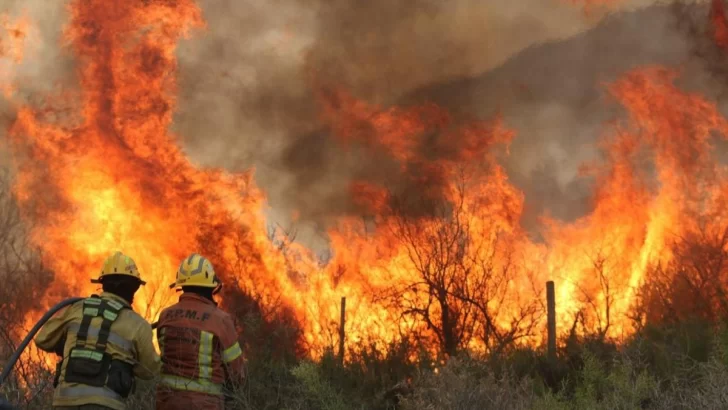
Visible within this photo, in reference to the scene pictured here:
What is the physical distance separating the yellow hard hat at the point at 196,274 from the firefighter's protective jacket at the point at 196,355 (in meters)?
0.10

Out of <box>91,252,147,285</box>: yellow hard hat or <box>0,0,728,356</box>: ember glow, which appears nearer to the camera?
<box>91,252,147,285</box>: yellow hard hat

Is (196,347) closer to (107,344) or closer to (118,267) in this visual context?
(107,344)

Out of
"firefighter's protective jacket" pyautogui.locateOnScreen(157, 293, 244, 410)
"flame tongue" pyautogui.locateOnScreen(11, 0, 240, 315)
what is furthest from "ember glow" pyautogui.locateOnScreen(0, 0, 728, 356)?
"firefighter's protective jacket" pyautogui.locateOnScreen(157, 293, 244, 410)

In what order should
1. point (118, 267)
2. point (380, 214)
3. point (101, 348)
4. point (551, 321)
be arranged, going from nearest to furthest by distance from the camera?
1. point (101, 348)
2. point (118, 267)
3. point (551, 321)
4. point (380, 214)

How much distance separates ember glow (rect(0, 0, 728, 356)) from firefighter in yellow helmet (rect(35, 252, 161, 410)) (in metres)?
9.32

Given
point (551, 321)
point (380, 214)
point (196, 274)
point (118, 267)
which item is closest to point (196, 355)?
point (196, 274)

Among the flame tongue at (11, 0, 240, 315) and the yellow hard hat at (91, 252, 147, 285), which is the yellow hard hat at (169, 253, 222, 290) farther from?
the flame tongue at (11, 0, 240, 315)

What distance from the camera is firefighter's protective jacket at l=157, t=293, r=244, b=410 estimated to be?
567cm

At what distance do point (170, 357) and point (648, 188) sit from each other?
1259 centimetres

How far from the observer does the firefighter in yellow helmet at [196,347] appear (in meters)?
5.68

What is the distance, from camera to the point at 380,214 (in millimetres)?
16750

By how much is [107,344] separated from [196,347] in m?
0.65

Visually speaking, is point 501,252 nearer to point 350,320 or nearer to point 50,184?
point 350,320

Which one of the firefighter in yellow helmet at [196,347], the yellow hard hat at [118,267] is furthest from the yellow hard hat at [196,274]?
the yellow hard hat at [118,267]
